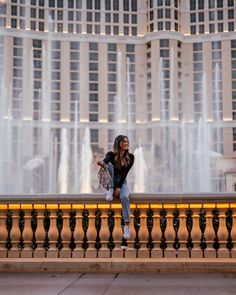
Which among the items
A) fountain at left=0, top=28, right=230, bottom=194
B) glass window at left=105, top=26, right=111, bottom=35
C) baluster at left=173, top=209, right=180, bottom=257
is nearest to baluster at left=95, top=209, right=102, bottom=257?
baluster at left=173, top=209, right=180, bottom=257

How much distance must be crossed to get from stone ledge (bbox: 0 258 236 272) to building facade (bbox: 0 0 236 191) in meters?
68.0

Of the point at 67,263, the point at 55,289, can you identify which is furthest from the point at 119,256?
the point at 55,289

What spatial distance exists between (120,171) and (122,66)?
73473mm

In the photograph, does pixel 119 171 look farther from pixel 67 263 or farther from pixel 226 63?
pixel 226 63

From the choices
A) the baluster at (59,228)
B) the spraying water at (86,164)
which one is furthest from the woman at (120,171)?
the spraying water at (86,164)

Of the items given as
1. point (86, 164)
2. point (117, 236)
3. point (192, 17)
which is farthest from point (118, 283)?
point (192, 17)

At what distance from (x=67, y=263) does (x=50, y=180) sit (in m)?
56.1

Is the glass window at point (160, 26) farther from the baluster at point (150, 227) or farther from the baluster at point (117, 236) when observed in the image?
the baluster at point (117, 236)

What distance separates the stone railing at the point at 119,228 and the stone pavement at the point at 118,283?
0.39m

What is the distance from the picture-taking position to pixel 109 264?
6980 millimetres

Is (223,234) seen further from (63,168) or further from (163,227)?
(63,168)

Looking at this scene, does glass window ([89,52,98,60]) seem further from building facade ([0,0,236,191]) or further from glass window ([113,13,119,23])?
glass window ([113,13,119,23])

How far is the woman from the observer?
6.91 meters

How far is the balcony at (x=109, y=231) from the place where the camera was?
7.07 m
